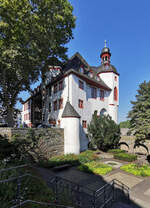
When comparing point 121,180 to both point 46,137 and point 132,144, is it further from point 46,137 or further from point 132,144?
point 132,144

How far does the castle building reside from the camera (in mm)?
19103

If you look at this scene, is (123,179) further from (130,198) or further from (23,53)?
(23,53)

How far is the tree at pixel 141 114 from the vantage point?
1914 cm

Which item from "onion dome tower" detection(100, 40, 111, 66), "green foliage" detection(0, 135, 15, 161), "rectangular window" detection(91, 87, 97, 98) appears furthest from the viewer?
"onion dome tower" detection(100, 40, 111, 66)

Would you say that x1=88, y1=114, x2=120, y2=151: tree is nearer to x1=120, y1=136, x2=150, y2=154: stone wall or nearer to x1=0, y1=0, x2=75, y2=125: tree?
x1=120, y1=136, x2=150, y2=154: stone wall

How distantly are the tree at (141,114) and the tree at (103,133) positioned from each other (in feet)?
11.4

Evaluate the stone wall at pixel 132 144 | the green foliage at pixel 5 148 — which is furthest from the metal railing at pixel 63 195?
the stone wall at pixel 132 144

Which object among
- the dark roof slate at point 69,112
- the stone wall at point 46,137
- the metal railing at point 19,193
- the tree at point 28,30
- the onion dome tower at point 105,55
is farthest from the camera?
the onion dome tower at point 105,55

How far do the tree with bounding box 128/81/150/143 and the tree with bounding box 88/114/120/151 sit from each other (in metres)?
3.46

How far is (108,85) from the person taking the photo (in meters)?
26.5

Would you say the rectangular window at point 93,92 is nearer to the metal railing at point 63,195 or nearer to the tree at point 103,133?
the tree at point 103,133

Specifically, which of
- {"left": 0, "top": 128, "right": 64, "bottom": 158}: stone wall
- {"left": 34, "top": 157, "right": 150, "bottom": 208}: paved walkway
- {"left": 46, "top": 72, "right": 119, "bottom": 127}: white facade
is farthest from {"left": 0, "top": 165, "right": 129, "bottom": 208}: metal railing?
{"left": 46, "top": 72, "right": 119, "bottom": 127}: white facade

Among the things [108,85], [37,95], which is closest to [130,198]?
[108,85]

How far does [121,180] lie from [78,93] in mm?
13137
